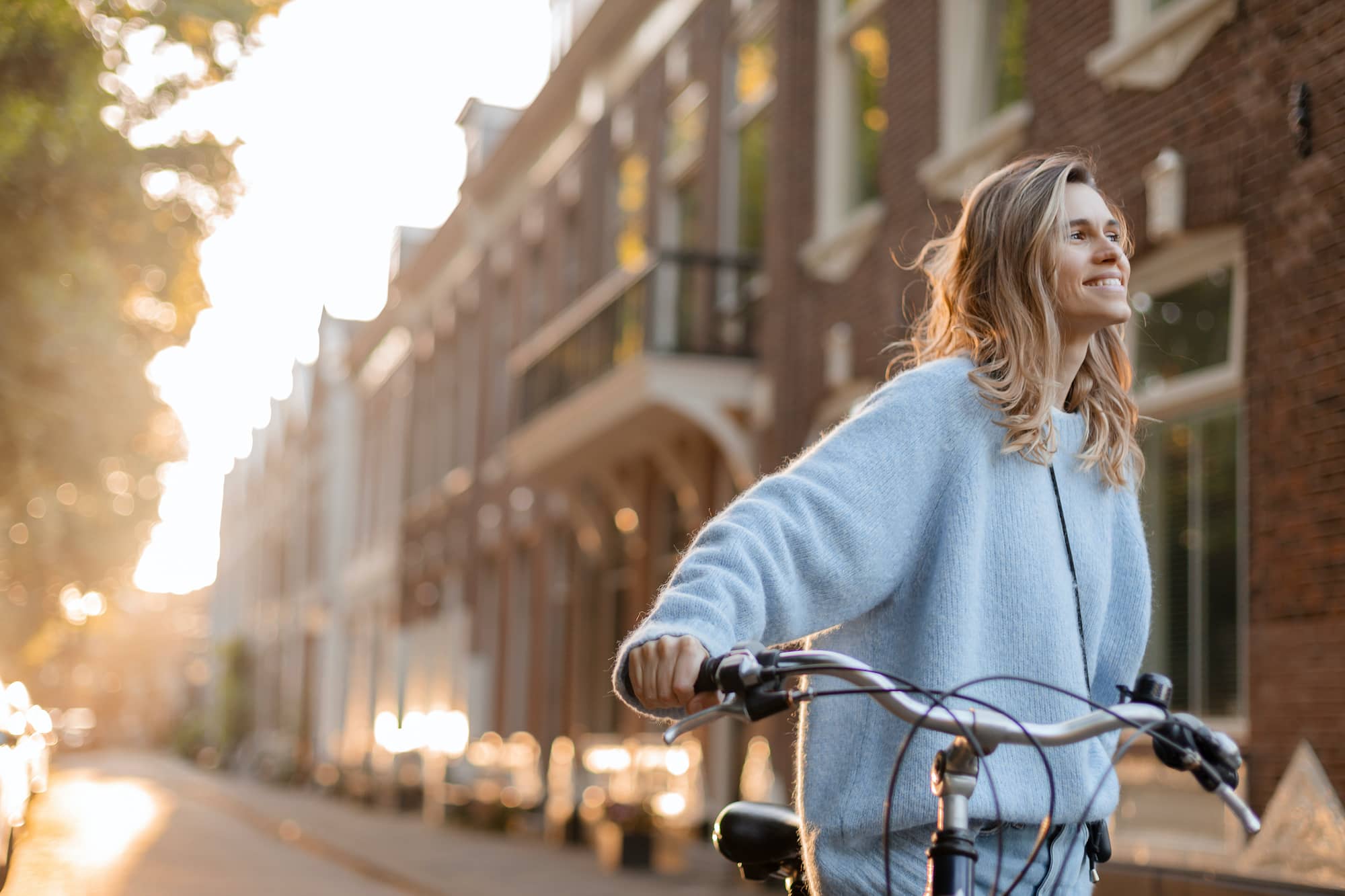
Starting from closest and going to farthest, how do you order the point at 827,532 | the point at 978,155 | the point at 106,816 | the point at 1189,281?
the point at 827,532 → the point at 1189,281 → the point at 978,155 → the point at 106,816

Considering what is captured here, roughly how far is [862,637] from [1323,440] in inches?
221

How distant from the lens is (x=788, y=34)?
49.2 ft

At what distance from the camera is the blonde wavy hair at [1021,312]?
2711 mm

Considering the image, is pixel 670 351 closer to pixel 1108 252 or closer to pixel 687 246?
pixel 687 246

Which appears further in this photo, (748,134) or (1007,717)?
(748,134)

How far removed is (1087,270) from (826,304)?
444 inches

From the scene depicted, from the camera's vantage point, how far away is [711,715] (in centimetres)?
218

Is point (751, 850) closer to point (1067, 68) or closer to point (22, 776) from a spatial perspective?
point (1067, 68)

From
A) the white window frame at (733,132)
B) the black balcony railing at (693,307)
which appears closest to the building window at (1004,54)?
the white window frame at (733,132)

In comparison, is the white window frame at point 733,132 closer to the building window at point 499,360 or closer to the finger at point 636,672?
the building window at point 499,360

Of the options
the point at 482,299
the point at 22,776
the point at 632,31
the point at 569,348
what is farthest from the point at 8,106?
the point at 482,299

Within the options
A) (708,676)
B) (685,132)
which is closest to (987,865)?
(708,676)

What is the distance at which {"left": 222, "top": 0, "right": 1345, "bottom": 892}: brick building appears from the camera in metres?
7.98

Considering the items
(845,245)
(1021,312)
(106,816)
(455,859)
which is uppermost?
(845,245)
